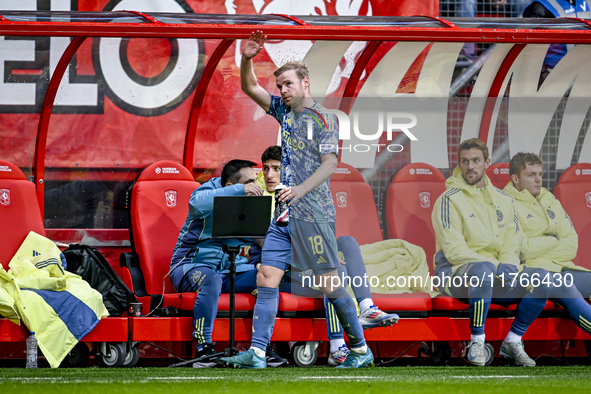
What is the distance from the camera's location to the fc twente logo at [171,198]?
16.3ft

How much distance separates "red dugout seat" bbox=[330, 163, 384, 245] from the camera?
4812 millimetres

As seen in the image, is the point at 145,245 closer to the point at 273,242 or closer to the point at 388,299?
the point at 273,242

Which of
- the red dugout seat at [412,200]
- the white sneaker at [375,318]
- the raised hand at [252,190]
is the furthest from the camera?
the red dugout seat at [412,200]

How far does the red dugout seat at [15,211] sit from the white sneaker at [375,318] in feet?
7.05

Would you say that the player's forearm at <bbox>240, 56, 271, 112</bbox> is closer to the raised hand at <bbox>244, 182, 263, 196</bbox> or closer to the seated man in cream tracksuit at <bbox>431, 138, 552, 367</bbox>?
the raised hand at <bbox>244, 182, 263, 196</bbox>

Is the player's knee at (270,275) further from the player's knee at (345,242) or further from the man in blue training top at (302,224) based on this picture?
the player's knee at (345,242)

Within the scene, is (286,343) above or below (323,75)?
below

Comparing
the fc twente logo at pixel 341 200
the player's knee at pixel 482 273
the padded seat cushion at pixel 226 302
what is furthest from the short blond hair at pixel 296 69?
the player's knee at pixel 482 273

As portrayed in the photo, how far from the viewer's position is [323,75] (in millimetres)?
4688

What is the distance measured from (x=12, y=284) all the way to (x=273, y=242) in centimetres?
147

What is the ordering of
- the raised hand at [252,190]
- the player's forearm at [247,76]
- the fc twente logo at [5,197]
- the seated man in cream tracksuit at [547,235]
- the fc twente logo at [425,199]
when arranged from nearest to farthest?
the player's forearm at [247,76]
the raised hand at [252,190]
the seated man in cream tracksuit at [547,235]
the fc twente logo at [5,197]
the fc twente logo at [425,199]

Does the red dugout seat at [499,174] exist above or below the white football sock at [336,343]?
above

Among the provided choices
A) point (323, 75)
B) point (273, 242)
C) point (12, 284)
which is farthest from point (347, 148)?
point (12, 284)

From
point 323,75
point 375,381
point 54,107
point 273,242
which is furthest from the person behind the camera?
point 54,107
